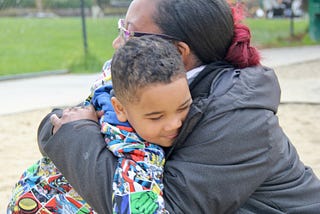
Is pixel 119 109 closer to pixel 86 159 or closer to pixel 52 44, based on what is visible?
pixel 86 159

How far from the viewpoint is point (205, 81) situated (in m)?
1.76

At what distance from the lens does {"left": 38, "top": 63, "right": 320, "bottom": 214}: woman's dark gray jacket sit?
5.46ft

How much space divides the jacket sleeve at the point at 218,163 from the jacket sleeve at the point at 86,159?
166 mm

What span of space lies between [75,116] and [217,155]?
0.46 meters

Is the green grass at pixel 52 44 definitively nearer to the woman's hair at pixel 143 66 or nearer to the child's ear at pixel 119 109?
the child's ear at pixel 119 109

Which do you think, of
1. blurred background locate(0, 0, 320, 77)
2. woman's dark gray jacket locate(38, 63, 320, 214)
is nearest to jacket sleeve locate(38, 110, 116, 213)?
woman's dark gray jacket locate(38, 63, 320, 214)

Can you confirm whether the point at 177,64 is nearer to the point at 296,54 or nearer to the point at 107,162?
the point at 107,162

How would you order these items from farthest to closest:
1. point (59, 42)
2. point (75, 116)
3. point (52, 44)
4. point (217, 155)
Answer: point (59, 42), point (52, 44), point (75, 116), point (217, 155)

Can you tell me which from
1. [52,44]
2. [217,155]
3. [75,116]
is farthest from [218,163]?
[52,44]

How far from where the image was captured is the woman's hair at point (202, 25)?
174cm

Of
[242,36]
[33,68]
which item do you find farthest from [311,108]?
[33,68]

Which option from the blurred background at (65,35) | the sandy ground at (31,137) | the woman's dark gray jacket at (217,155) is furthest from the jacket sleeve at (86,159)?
the blurred background at (65,35)

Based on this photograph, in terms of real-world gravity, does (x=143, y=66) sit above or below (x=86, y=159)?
above

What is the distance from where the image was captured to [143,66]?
1569 mm
